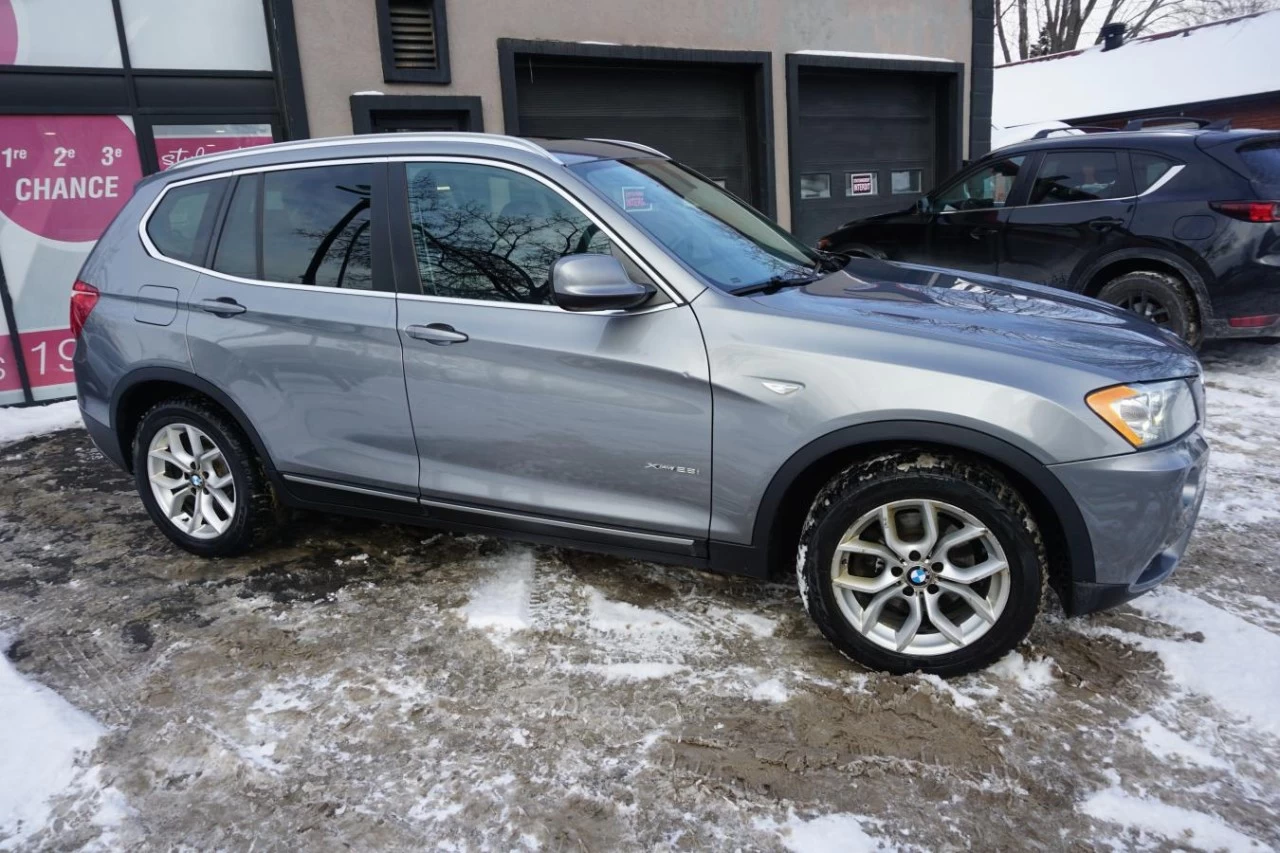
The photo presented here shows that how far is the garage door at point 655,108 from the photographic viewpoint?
30.0 feet

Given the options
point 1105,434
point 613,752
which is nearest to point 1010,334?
point 1105,434

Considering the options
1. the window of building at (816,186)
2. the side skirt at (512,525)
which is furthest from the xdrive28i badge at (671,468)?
the window of building at (816,186)

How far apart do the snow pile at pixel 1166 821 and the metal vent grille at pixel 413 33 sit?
8020 mm

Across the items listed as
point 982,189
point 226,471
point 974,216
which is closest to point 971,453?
point 226,471

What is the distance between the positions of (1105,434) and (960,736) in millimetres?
980

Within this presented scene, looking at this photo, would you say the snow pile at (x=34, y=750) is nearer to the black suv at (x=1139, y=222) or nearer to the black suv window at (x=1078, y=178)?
the black suv at (x=1139, y=222)

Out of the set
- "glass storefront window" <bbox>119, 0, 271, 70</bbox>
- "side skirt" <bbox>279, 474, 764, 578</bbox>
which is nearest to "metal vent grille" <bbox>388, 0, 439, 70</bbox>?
"glass storefront window" <bbox>119, 0, 271, 70</bbox>

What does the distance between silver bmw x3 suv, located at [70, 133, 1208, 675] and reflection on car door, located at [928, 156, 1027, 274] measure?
374 centimetres

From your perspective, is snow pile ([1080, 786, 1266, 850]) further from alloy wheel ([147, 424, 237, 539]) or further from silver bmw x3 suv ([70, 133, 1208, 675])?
alloy wheel ([147, 424, 237, 539])

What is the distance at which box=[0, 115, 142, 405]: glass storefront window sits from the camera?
713cm

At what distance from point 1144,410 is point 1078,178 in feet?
16.2

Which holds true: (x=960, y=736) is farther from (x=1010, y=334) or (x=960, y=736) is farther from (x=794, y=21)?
(x=794, y=21)

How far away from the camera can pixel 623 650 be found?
3189mm

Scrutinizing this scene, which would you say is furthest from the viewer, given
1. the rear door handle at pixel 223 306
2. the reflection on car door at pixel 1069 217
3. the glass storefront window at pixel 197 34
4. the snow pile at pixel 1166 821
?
the glass storefront window at pixel 197 34
